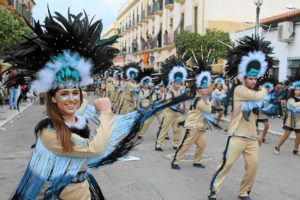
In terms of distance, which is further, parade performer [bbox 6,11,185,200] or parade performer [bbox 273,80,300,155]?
parade performer [bbox 273,80,300,155]

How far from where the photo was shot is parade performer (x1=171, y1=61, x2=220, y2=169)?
24.8 ft

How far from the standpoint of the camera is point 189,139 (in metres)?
7.52

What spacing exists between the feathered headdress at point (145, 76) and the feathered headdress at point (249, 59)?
7.33 metres

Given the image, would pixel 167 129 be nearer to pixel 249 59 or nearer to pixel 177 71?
pixel 177 71

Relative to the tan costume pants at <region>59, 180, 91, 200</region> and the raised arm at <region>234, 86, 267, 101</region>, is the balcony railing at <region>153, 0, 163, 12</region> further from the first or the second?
the tan costume pants at <region>59, 180, 91, 200</region>

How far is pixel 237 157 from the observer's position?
5578mm

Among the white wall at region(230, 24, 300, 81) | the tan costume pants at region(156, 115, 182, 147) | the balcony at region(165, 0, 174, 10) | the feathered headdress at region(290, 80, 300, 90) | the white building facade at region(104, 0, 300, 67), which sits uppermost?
the balcony at region(165, 0, 174, 10)

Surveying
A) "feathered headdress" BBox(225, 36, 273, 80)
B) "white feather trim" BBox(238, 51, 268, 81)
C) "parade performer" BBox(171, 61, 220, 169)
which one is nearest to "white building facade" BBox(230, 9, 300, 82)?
"parade performer" BBox(171, 61, 220, 169)

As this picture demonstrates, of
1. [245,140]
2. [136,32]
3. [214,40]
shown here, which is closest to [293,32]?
[214,40]

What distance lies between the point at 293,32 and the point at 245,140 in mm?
14929

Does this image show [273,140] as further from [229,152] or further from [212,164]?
[229,152]

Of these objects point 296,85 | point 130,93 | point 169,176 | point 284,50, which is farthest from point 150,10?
point 169,176

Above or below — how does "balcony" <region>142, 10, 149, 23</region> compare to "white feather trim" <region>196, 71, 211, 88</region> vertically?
above

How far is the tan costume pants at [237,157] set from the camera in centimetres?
554
